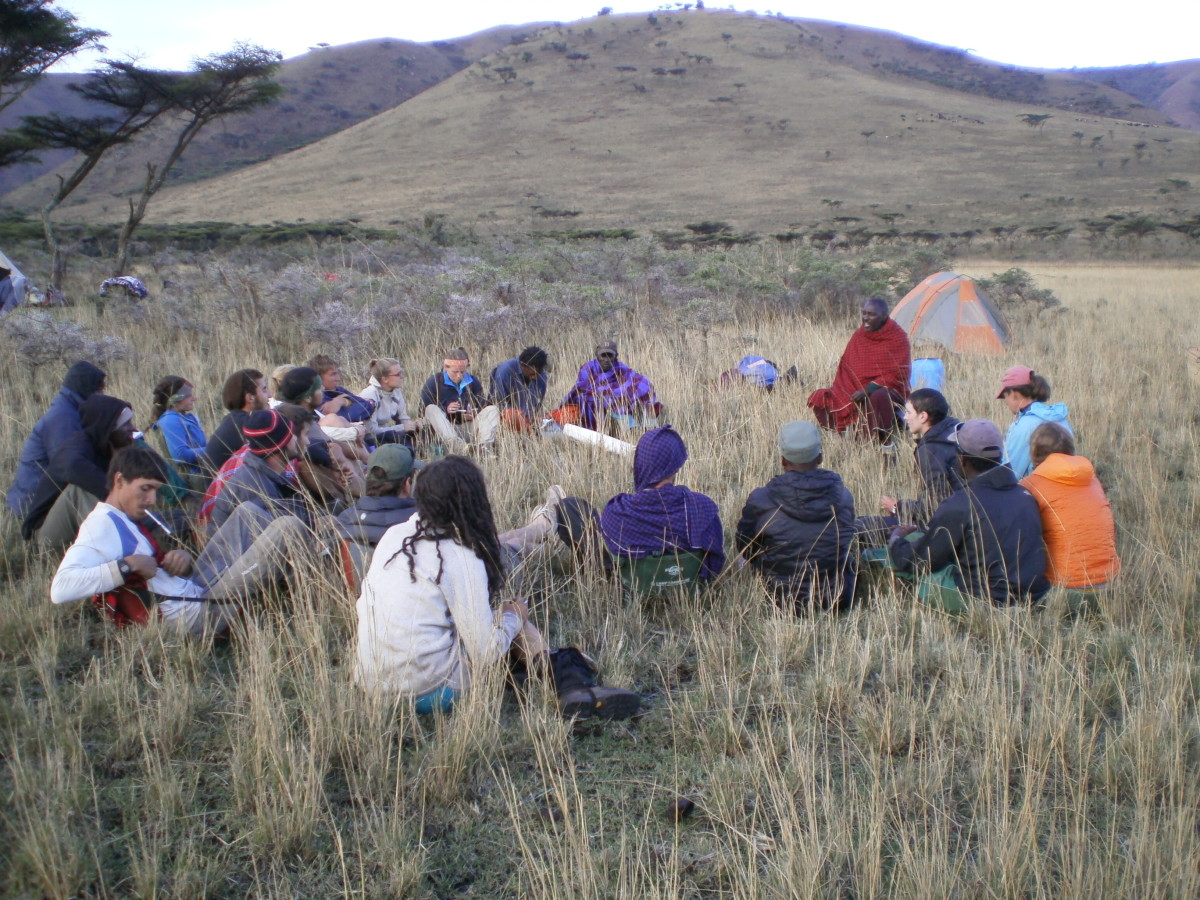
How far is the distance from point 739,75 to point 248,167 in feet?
152

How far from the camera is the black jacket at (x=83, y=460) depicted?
4348mm

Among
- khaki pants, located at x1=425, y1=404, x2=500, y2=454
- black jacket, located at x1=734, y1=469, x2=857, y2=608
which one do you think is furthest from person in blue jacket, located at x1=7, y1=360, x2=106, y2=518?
black jacket, located at x1=734, y1=469, x2=857, y2=608

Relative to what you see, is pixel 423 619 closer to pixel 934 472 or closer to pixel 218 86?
pixel 934 472

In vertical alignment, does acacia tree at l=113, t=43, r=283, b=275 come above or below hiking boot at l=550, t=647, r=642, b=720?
above

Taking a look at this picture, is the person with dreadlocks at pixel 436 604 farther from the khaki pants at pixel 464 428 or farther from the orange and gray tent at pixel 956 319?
the orange and gray tent at pixel 956 319

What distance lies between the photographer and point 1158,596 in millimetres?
3918

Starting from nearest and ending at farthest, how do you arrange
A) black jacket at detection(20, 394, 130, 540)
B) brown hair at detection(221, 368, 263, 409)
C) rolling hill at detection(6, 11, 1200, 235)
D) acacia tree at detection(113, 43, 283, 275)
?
black jacket at detection(20, 394, 130, 540), brown hair at detection(221, 368, 263, 409), acacia tree at detection(113, 43, 283, 275), rolling hill at detection(6, 11, 1200, 235)

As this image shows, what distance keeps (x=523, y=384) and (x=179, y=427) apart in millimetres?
2822

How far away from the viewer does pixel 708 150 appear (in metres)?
64.9

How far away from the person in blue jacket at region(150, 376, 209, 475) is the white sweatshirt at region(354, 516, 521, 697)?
2.73 meters

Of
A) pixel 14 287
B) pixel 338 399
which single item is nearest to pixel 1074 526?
pixel 338 399

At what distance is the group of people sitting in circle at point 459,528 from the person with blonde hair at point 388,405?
1.20 m

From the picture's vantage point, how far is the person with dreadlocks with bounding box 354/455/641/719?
299 centimetres

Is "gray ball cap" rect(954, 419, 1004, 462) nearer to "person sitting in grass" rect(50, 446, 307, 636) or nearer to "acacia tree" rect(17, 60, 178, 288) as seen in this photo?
"person sitting in grass" rect(50, 446, 307, 636)
